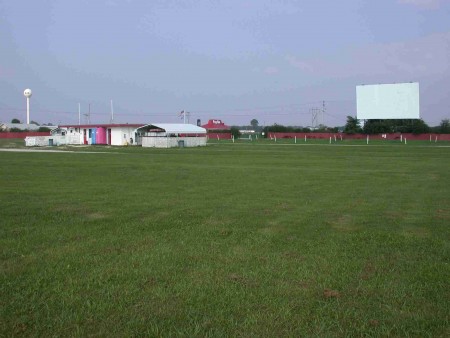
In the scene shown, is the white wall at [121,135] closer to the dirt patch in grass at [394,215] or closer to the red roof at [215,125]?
the dirt patch in grass at [394,215]

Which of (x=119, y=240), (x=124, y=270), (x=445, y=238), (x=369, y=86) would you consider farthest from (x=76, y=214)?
(x=369, y=86)

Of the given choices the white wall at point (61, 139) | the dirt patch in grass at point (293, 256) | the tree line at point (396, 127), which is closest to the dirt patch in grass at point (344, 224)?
the dirt patch in grass at point (293, 256)

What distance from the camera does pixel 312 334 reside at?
4797mm

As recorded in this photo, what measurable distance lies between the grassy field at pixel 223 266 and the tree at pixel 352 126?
8307 centimetres

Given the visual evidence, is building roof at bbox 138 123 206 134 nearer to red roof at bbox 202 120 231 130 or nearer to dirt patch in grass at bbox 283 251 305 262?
dirt patch in grass at bbox 283 251 305 262

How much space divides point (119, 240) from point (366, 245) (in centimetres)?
398

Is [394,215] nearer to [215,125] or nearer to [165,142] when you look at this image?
[165,142]

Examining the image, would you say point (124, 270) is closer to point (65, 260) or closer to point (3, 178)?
point (65, 260)

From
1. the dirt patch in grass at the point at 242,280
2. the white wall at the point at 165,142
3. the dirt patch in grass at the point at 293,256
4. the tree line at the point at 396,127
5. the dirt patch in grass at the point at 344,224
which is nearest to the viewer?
the dirt patch in grass at the point at 242,280

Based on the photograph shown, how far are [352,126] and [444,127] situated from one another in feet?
51.9

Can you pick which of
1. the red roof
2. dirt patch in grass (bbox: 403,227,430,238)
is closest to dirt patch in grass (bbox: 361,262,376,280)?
dirt patch in grass (bbox: 403,227,430,238)

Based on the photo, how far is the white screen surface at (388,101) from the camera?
89438 mm

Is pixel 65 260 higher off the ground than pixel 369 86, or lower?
lower

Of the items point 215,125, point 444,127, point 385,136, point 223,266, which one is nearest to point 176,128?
Result: point 385,136
